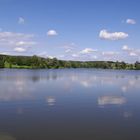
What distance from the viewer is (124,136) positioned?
1360cm

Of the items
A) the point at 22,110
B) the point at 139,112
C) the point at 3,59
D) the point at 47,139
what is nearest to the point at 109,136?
the point at 47,139

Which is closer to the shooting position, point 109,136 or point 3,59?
point 109,136

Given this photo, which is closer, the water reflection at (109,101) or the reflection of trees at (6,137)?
the reflection of trees at (6,137)

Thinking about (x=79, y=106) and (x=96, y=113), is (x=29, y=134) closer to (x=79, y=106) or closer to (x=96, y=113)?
(x=96, y=113)

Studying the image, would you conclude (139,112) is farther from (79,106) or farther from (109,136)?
(109,136)

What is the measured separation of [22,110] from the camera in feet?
65.1

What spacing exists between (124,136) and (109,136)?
0.77 meters

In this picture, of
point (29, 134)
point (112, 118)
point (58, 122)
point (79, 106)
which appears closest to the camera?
point (29, 134)

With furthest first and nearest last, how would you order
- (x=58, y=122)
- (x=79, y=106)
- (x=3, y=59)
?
(x=3, y=59) < (x=79, y=106) < (x=58, y=122)

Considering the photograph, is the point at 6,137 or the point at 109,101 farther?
the point at 109,101

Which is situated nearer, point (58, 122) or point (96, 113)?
point (58, 122)

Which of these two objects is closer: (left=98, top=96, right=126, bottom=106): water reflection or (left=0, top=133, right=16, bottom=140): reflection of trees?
(left=0, top=133, right=16, bottom=140): reflection of trees

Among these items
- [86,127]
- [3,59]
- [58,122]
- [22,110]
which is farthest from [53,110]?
[3,59]

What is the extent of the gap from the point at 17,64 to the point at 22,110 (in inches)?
6122
